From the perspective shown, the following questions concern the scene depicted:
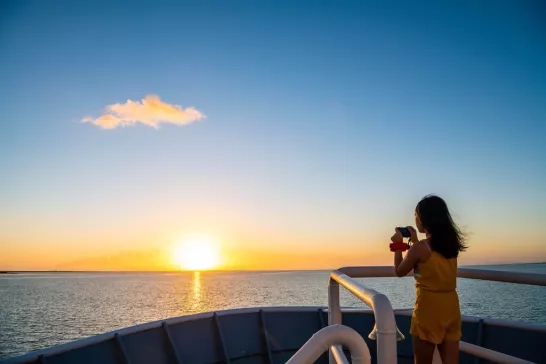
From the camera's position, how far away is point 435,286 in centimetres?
256

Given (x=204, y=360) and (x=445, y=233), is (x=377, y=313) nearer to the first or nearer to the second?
(x=445, y=233)

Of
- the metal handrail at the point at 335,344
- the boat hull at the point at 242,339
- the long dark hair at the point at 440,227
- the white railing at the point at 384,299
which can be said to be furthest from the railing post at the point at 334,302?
the boat hull at the point at 242,339

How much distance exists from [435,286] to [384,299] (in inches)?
45.5

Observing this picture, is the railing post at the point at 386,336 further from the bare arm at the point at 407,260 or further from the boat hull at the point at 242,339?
the boat hull at the point at 242,339

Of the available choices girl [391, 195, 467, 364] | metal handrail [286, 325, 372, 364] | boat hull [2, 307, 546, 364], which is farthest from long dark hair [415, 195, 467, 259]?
boat hull [2, 307, 546, 364]

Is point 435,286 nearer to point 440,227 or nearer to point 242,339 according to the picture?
point 440,227

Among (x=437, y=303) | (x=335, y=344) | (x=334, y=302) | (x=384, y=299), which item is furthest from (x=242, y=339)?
(x=384, y=299)

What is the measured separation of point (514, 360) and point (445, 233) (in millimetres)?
939

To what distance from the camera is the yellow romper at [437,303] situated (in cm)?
254

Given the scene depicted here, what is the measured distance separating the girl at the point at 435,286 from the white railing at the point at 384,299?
0.26 m

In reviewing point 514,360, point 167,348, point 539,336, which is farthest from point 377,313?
point 167,348

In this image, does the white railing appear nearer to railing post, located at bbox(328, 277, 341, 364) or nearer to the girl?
railing post, located at bbox(328, 277, 341, 364)

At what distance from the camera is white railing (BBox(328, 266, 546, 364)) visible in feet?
4.91

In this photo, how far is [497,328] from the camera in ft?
19.0
